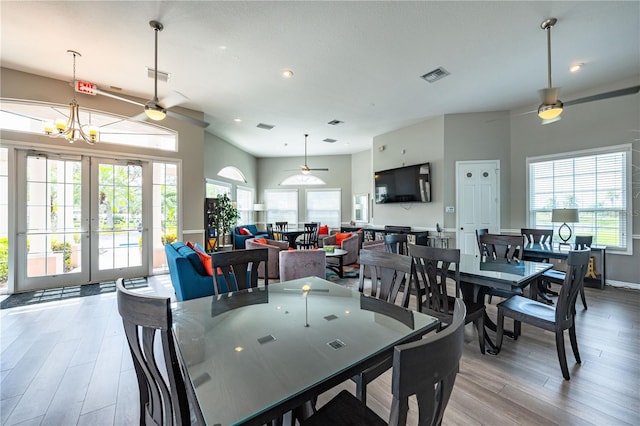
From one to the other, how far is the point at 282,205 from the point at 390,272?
324 inches

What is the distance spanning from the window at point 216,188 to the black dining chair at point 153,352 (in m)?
6.38

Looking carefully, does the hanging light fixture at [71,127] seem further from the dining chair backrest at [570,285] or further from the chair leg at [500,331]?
the dining chair backrest at [570,285]

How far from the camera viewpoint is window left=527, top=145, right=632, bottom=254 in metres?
4.41

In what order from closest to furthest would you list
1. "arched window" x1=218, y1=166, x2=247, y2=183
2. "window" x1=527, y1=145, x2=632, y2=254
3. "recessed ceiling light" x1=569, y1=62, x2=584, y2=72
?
"recessed ceiling light" x1=569, y1=62, x2=584, y2=72 < "window" x1=527, y1=145, x2=632, y2=254 < "arched window" x1=218, y1=166, x2=247, y2=183

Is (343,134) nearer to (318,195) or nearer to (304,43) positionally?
(318,195)

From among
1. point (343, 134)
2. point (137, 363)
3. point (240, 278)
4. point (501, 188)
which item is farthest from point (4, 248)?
point (501, 188)

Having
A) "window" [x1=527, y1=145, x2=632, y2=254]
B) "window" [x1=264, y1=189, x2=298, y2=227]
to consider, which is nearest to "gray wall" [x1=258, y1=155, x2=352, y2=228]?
"window" [x1=264, y1=189, x2=298, y2=227]

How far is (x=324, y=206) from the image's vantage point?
9.66 meters

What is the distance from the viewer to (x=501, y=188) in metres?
5.62

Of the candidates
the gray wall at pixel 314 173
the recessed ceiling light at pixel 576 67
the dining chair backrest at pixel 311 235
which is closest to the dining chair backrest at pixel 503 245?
the recessed ceiling light at pixel 576 67

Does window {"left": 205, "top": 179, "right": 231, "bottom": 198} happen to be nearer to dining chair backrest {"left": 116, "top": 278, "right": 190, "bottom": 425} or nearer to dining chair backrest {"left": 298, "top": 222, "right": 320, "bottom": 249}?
dining chair backrest {"left": 298, "top": 222, "right": 320, "bottom": 249}

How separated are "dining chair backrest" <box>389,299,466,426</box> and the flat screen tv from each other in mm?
5842

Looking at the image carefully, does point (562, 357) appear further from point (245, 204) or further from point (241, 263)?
point (245, 204)

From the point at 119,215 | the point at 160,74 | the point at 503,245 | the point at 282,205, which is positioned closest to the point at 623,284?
the point at 503,245
